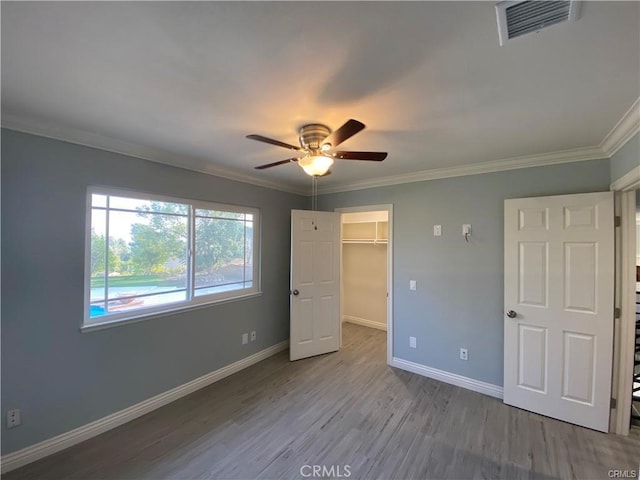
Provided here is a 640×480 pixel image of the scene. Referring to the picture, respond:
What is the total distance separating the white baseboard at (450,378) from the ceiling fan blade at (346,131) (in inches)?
116

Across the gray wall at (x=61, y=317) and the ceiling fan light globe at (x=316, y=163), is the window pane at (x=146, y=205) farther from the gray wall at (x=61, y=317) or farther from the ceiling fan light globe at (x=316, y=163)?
the ceiling fan light globe at (x=316, y=163)

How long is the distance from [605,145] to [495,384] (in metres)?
2.45

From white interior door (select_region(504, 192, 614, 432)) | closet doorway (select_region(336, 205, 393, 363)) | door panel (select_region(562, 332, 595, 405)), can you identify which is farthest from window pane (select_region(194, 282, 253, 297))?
door panel (select_region(562, 332, 595, 405))

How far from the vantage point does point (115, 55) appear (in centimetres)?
126

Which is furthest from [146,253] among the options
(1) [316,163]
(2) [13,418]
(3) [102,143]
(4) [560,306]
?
(4) [560,306]

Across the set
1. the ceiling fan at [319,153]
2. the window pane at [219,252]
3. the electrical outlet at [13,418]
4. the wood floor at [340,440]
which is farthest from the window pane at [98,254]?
the ceiling fan at [319,153]

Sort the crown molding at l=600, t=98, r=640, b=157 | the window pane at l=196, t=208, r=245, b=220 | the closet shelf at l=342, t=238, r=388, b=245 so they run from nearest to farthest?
the crown molding at l=600, t=98, r=640, b=157 → the window pane at l=196, t=208, r=245, b=220 → the closet shelf at l=342, t=238, r=388, b=245

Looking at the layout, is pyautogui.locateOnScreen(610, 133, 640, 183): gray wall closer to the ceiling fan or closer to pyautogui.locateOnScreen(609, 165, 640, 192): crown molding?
pyautogui.locateOnScreen(609, 165, 640, 192): crown molding

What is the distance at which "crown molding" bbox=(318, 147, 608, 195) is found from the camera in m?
2.47

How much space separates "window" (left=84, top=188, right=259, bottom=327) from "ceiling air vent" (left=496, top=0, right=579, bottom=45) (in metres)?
2.88

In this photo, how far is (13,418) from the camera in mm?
1909

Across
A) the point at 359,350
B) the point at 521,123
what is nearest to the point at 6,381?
the point at 359,350

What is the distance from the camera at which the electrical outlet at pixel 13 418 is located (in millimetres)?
1892

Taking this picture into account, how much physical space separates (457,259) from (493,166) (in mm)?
1054
